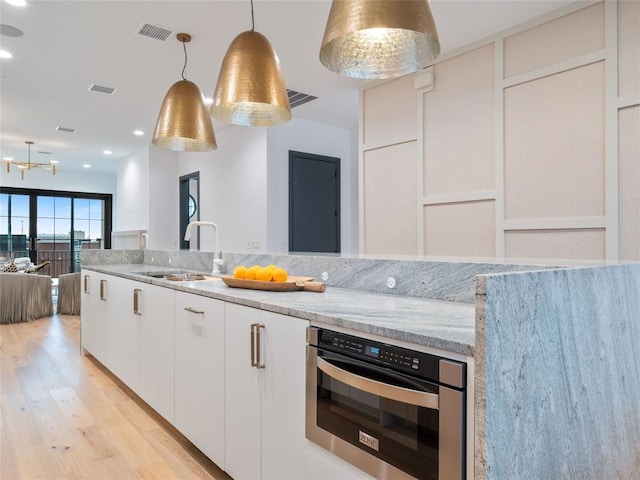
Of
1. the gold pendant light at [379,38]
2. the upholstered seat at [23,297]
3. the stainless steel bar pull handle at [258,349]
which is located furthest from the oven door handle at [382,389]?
the upholstered seat at [23,297]

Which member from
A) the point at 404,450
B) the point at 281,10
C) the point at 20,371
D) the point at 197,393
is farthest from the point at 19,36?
the point at 404,450

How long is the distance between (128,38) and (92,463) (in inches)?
116

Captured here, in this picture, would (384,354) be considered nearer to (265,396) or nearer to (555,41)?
(265,396)

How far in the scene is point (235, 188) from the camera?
19.8ft

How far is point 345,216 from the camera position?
6305 mm

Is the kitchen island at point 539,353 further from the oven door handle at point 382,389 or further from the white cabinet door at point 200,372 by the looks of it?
the white cabinet door at point 200,372

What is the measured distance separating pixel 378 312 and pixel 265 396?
1.84 feet

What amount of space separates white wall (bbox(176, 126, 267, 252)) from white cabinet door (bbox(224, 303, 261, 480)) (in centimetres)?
359

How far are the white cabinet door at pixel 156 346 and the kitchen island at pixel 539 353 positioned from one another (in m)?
0.96

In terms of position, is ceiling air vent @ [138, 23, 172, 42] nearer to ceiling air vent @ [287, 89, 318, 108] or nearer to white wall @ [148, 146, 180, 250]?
ceiling air vent @ [287, 89, 318, 108]

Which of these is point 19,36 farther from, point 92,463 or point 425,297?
point 425,297

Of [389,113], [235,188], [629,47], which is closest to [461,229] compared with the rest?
[389,113]

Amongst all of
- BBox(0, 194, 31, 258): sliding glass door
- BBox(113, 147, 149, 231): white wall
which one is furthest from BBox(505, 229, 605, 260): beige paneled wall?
BBox(0, 194, 31, 258): sliding glass door

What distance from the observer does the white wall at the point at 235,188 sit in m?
5.57
